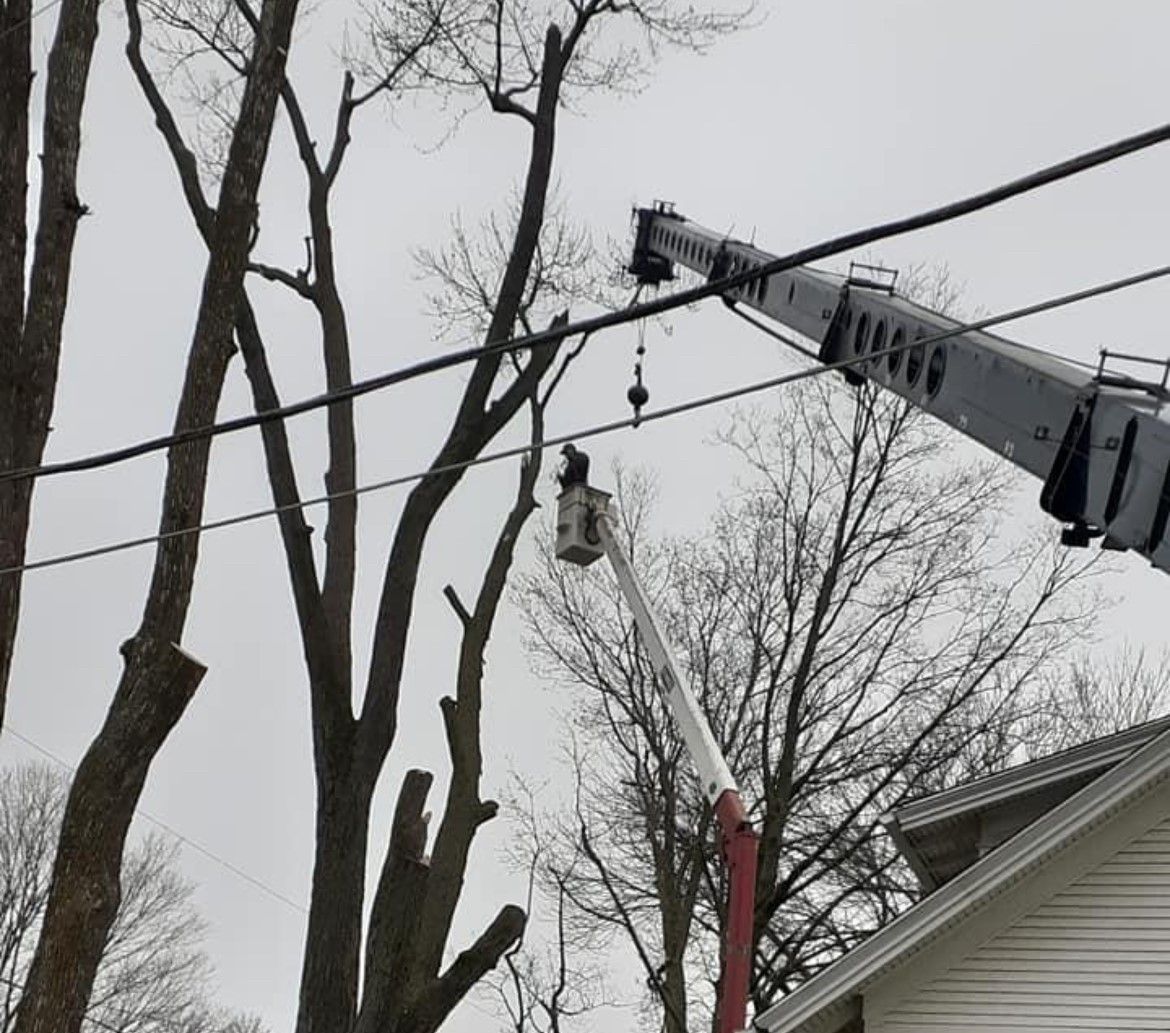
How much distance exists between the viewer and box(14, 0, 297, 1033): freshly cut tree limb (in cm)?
614

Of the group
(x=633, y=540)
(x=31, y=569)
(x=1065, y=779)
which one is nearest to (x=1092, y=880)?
(x=1065, y=779)

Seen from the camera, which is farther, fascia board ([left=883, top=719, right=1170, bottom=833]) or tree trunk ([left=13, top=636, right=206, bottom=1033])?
fascia board ([left=883, top=719, right=1170, bottom=833])

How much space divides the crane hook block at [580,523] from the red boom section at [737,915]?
1900mm

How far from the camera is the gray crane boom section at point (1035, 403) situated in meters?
5.32

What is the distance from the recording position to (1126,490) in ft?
17.7

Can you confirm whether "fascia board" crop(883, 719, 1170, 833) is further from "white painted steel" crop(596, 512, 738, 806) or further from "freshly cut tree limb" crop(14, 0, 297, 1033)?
"freshly cut tree limb" crop(14, 0, 297, 1033)

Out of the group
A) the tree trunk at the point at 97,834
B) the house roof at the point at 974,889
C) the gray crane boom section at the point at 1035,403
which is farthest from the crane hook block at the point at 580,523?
the tree trunk at the point at 97,834

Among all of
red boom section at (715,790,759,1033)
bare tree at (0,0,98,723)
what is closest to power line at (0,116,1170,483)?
bare tree at (0,0,98,723)

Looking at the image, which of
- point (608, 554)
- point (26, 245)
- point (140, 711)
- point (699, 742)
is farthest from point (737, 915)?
point (26, 245)

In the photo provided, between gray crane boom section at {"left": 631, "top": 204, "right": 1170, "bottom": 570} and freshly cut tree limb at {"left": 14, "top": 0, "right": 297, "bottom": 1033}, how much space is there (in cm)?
307

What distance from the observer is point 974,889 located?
28.1 feet

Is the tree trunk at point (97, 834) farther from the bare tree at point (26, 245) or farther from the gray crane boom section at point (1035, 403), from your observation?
the gray crane boom section at point (1035, 403)

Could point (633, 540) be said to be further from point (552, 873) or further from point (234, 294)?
point (234, 294)

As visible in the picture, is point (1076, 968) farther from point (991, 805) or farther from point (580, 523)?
point (580, 523)
